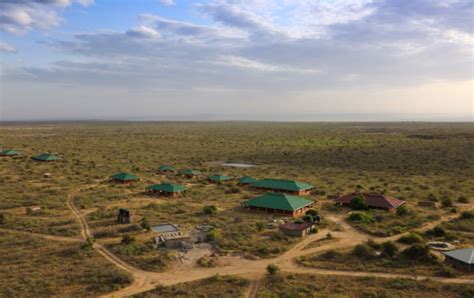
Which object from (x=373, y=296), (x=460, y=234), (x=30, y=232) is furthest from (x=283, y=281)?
(x=30, y=232)

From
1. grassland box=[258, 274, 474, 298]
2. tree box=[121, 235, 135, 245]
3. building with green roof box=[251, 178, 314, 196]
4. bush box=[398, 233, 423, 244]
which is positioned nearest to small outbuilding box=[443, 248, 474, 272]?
grassland box=[258, 274, 474, 298]

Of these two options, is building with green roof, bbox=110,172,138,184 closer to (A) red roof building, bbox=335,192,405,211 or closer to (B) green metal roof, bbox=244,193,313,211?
(B) green metal roof, bbox=244,193,313,211

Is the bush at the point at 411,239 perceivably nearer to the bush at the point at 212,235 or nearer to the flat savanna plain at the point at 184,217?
the flat savanna plain at the point at 184,217

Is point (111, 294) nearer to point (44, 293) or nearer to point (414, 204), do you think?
point (44, 293)

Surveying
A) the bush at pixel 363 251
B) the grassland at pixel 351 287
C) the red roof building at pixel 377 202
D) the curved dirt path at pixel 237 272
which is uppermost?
the red roof building at pixel 377 202

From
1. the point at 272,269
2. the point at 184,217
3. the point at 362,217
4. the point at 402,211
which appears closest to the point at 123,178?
the point at 184,217

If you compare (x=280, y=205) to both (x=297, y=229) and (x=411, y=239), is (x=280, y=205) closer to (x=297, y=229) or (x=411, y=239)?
(x=297, y=229)

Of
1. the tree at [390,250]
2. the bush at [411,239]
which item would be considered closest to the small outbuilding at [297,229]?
the tree at [390,250]
